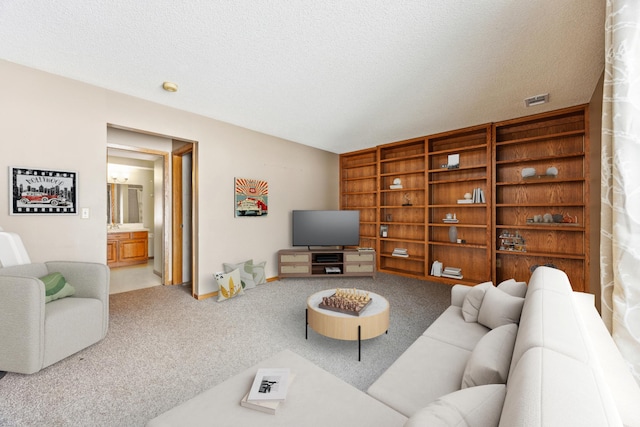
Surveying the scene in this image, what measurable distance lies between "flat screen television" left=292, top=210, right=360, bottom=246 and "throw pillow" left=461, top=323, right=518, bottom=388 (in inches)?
142

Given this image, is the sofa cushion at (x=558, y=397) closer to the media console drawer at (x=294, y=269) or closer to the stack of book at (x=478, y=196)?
the stack of book at (x=478, y=196)

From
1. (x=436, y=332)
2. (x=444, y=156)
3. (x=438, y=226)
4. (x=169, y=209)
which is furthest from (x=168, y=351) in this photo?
(x=444, y=156)

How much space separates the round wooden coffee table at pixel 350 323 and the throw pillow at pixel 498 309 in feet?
2.46

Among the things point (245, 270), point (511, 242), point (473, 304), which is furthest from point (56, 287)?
point (511, 242)

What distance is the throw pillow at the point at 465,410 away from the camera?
2.27ft

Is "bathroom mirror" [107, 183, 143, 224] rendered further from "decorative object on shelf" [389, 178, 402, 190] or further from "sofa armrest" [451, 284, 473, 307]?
"sofa armrest" [451, 284, 473, 307]

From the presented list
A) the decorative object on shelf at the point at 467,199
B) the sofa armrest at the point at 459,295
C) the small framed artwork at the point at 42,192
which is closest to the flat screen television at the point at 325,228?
the decorative object on shelf at the point at 467,199

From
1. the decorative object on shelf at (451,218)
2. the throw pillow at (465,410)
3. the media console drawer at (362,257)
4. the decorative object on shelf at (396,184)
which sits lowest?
the media console drawer at (362,257)

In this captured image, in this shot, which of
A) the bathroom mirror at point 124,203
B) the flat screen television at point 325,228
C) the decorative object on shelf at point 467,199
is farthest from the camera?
the bathroom mirror at point 124,203

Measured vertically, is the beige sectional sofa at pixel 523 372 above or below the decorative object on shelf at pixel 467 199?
below

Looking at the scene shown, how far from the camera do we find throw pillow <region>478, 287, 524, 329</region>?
1705 millimetres

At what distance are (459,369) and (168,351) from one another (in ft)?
7.50

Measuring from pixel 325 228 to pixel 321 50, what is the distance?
3.18 metres

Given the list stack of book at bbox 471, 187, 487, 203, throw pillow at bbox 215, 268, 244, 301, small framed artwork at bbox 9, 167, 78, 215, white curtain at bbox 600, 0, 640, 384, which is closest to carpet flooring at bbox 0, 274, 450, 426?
→ throw pillow at bbox 215, 268, 244, 301
